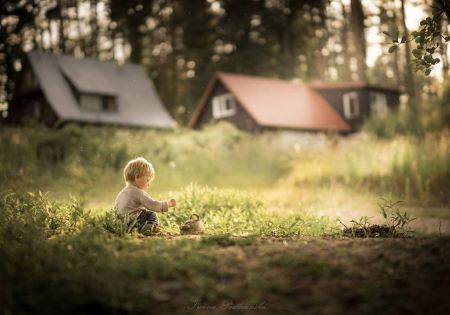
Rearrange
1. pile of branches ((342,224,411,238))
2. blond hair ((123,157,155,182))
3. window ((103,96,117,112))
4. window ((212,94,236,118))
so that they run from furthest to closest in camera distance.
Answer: window ((103,96,117,112)) < window ((212,94,236,118)) < blond hair ((123,157,155,182)) < pile of branches ((342,224,411,238))

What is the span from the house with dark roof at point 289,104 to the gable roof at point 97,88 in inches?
123

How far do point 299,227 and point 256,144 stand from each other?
Answer: 13.6 metres

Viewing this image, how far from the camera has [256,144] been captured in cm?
1989

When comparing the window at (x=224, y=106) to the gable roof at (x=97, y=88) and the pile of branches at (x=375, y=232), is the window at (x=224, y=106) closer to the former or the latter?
the gable roof at (x=97, y=88)

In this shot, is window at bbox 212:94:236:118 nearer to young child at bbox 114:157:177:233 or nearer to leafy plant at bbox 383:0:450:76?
young child at bbox 114:157:177:233

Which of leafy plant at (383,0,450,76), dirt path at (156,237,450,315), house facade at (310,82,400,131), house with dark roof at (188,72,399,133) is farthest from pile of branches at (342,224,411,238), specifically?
house facade at (310,82,400,131)

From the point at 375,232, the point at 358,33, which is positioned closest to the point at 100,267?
the point at 375,232

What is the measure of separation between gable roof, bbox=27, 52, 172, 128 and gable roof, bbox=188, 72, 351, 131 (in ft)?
10.3

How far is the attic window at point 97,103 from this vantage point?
94.7ft

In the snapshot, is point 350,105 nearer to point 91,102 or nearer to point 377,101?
point 377,101

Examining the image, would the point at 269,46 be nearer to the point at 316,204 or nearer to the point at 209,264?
the point at 316,204

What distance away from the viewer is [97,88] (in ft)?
95.3

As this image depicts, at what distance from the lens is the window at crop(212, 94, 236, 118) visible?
29.4m

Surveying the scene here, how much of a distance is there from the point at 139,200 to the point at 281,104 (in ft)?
75.9
